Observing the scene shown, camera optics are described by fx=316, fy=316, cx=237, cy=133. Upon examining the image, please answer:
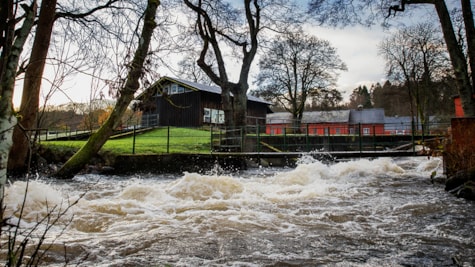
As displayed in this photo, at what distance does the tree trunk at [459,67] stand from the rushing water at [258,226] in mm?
2544

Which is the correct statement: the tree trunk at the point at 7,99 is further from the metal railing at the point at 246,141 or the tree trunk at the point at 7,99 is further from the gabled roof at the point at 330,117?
the gabled roof at the point at 330,117

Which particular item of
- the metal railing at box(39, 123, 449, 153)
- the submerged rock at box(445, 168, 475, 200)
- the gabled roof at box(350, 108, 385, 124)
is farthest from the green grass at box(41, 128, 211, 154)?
the gabled roof at box(350, 108, 385, 124)

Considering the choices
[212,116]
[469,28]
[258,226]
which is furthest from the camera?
[212,116]

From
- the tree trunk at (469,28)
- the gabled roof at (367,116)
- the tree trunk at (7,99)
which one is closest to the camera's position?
the tree trunk at (7,99)

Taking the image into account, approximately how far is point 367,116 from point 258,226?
1874 inches

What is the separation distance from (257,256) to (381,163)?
37.1 ft

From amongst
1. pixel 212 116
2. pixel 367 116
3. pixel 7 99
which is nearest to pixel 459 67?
pixel 7 99

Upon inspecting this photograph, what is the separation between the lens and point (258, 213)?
5.27 m

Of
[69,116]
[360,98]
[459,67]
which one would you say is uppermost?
[360,98]

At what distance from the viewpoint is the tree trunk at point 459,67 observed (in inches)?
338

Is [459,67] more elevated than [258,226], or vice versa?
[459,67]

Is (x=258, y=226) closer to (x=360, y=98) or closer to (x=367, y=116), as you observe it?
(x=367, y=116)

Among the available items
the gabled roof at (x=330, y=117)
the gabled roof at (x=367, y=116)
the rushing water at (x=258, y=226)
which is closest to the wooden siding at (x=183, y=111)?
the gabled roof at (x=330, y=117)

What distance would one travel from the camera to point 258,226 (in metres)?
4.46
